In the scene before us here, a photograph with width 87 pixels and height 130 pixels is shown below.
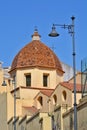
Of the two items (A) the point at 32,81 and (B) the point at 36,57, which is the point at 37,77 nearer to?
(A) the point at 32,81

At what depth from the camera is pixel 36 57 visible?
233 feet

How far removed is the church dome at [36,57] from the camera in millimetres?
70438

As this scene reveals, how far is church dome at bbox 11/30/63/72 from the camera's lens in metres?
70.4

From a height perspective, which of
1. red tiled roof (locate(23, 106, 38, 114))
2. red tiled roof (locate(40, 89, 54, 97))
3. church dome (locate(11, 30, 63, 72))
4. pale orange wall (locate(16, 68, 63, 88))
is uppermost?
church dome (locate(11, 30, 63, 72))

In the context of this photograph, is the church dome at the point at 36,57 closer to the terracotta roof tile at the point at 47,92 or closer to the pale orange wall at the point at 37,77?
the pale orange wall at the point at 37,77

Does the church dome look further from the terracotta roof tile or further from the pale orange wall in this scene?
the terracotta roof tile

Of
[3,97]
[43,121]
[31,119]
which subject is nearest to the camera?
[43,121]

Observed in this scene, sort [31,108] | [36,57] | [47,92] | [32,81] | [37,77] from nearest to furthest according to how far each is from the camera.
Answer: [31,108] < [47,92] < [37,77] < [32,81] < [36,57]

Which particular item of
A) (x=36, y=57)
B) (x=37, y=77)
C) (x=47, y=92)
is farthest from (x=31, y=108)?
(x=36, y=57)

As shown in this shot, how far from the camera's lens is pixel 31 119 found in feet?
168

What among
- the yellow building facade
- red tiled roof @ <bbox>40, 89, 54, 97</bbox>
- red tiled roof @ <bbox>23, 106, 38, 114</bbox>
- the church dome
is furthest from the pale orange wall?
red tiled roof @ <bbox>23, 106, 38, 114</bbox>

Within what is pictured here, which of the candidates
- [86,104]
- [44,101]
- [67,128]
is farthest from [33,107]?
[86,104]

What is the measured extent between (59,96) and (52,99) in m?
3.13

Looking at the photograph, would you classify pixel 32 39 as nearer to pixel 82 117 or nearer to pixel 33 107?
pixel 33 107
